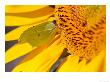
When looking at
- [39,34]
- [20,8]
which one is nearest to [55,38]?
[39,34]

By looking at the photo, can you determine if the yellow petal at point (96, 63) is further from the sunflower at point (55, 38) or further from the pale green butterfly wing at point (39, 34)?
the pale green butterfly wing at point (39, 34)

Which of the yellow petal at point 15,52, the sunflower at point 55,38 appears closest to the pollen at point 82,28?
the sunflower at point 55,38

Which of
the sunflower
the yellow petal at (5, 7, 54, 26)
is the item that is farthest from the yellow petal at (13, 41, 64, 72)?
the yellow petal at (5, 7, 54, 26)

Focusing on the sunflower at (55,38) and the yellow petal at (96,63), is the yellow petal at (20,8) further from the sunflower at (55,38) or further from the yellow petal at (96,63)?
the yellow petal at (96,63)

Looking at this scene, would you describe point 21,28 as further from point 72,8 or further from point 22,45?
point 72,8

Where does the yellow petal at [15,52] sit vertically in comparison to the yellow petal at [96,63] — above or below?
above

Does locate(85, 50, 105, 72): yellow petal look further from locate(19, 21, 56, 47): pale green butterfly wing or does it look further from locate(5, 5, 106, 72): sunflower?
locate(19, 21, 56, 47): pale green butterfly wing

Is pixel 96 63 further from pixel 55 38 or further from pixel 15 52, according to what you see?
pixel 15 52
